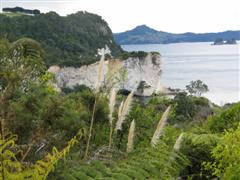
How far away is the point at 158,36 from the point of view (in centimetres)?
18700

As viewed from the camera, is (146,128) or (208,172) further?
(146,128)

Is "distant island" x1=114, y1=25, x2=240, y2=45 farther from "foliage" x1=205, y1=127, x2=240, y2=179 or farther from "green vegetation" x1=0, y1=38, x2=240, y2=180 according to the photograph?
"foliage" x1=205, y1=127, x2=240, y2=179

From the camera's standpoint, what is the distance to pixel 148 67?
212ft

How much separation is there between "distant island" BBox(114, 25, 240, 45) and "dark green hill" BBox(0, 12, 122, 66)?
88.7m

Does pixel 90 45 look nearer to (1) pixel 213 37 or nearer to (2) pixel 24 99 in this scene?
(2) pixel 24 99

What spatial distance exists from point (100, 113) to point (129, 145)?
7.63 ft

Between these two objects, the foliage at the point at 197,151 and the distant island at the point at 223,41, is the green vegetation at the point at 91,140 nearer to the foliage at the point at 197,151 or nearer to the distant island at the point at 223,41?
the foliage at the point at 197,151

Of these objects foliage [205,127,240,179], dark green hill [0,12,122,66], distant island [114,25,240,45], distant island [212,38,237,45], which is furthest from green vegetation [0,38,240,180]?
distant island [212,38,237,45]

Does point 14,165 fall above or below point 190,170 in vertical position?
above

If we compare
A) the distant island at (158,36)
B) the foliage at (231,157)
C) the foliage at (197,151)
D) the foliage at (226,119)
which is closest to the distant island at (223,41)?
the distant island at (158,36)

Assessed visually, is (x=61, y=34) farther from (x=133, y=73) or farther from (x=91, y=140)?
(x=91, y=140)

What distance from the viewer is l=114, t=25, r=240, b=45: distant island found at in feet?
569

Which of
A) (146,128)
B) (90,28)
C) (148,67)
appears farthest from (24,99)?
(90,28)

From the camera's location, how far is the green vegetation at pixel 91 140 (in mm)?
3066
